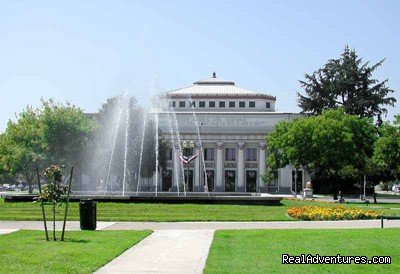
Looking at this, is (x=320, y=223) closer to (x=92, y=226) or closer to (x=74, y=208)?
(x=92, y=226)

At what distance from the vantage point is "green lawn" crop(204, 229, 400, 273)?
45.3 ft

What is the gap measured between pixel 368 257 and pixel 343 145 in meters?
47.5

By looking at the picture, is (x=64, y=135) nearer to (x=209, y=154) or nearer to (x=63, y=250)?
(x=209, y=154)

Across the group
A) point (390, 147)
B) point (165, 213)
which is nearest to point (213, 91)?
point (390, 147)

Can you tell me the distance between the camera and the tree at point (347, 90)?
86250mm

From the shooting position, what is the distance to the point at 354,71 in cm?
8706

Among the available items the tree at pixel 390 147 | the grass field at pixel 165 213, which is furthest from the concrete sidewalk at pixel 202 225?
the tree at pixel 390 147

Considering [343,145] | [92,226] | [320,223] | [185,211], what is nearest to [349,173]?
[343,145]

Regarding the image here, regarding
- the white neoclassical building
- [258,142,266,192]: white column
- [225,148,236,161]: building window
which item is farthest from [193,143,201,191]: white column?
[258,142,266,192]: white column

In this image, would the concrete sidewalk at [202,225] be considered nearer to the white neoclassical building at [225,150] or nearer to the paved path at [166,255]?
the paved path at [166,255]

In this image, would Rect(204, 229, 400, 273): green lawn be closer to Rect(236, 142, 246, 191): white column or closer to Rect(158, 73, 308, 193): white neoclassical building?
Rect(158, 73, 308, 193): white neoclassical building

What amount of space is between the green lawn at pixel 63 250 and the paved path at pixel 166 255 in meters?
0.31

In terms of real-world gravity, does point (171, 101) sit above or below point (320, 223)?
above

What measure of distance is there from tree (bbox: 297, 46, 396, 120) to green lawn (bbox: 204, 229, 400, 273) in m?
65.8
